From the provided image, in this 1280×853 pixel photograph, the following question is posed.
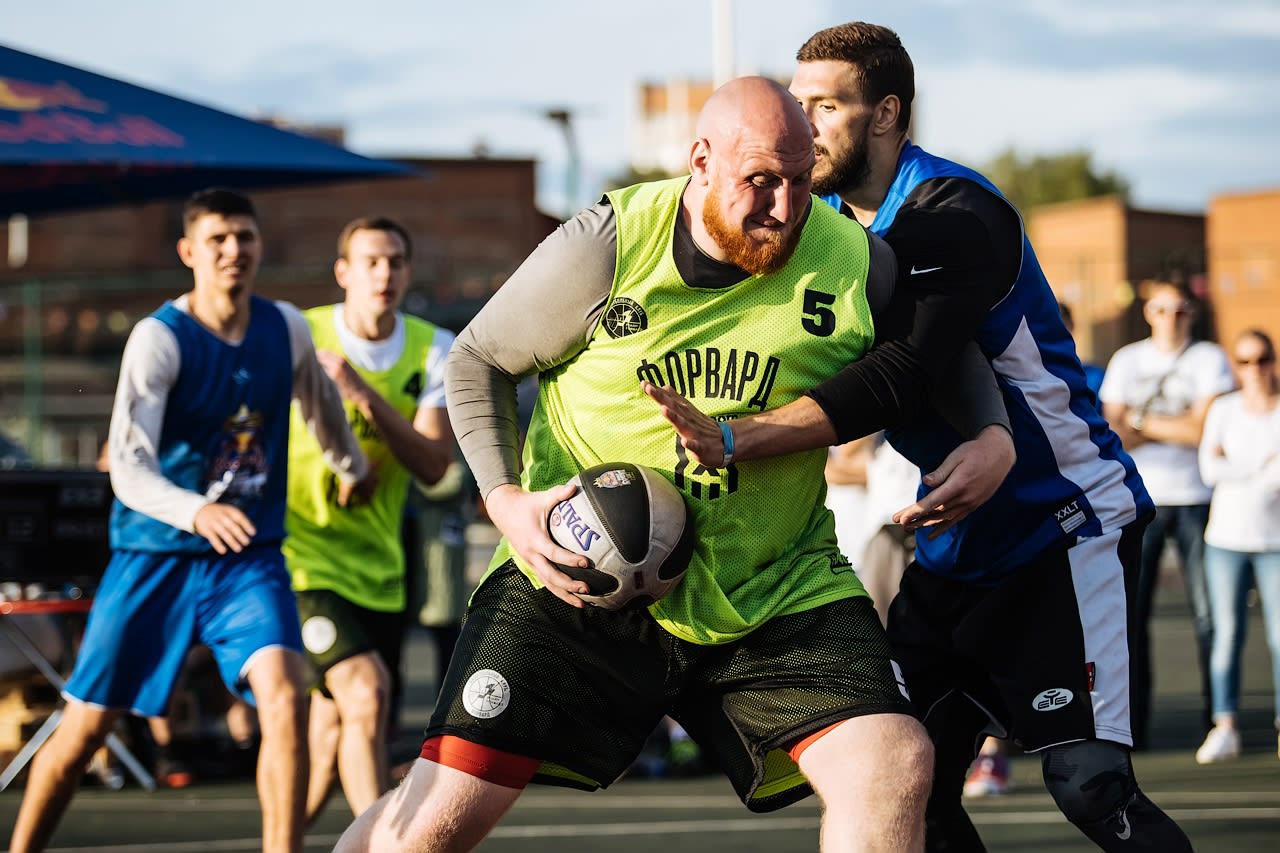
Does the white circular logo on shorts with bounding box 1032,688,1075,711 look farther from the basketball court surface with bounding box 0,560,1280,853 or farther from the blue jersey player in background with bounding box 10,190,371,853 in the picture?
the basketball court surface with bounding box 0,560,1280,853

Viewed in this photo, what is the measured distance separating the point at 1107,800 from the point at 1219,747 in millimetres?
5164

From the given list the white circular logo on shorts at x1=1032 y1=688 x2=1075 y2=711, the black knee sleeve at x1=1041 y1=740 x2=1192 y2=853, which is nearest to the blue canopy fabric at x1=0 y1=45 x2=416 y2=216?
the white circular logo on shorts at x1=1032 y1=688 x2=1075 y2=711

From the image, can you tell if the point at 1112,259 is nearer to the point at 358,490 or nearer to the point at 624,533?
the point at 358,490

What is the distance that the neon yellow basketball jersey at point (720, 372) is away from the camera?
12.7 ft

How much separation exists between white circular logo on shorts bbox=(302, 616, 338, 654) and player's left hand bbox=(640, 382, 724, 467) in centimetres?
316

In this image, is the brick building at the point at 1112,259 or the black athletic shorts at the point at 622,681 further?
the brick building at the point at 1112,259

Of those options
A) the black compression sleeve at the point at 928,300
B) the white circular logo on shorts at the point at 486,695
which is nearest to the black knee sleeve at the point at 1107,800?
the black compression sleeve at the point at 928,300

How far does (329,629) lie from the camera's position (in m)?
6.58

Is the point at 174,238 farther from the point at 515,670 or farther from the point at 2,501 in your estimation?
the point at 515,670

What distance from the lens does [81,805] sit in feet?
27.0

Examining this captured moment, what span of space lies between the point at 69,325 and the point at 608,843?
18.7 metres

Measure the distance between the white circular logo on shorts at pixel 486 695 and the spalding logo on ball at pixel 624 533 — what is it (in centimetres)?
29

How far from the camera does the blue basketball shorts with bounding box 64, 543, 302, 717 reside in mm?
5797

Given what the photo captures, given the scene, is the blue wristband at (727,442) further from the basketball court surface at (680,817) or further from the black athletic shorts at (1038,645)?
the basketball court surface at (680,817)
